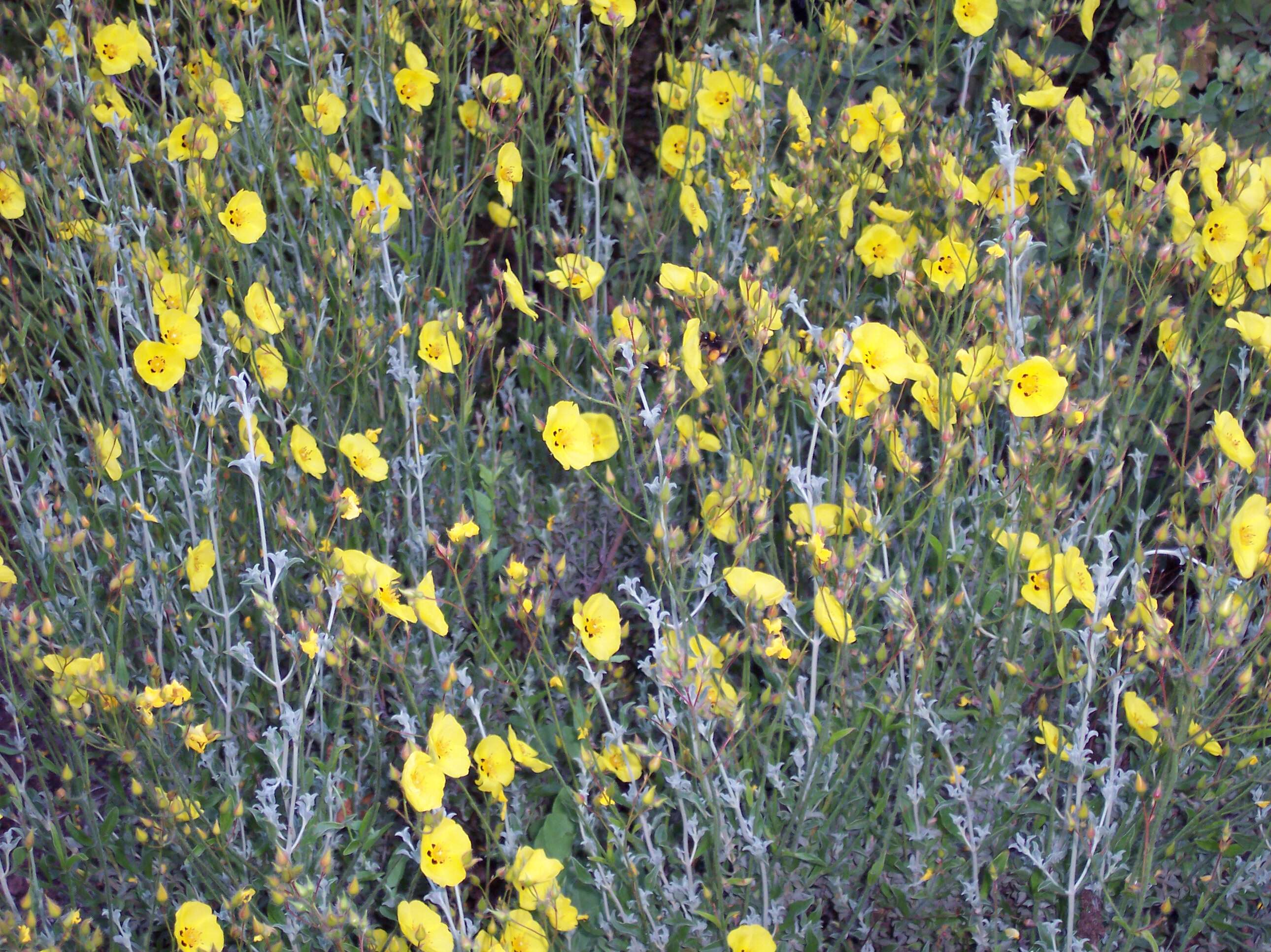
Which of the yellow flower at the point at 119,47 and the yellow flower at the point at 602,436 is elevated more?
the yellow flower at the point at 119,47

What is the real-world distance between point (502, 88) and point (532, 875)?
5.97 feet

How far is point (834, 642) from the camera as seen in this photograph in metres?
2.44

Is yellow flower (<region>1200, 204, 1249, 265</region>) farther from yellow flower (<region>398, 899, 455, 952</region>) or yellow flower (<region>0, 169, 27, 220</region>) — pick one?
yellow flower (<region>0, 169, 27, 220</region>)

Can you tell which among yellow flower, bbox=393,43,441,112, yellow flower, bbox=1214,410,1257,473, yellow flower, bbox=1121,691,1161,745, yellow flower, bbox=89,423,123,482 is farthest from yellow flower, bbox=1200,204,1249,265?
yellow flower, bbox=89,423,123,482

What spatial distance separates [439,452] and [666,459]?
0.81m

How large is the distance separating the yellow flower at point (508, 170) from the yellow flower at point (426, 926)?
5.78ft

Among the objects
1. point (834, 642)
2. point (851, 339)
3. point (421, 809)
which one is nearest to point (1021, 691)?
point (834, 642)

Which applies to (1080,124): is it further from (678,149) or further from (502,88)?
(502,88)

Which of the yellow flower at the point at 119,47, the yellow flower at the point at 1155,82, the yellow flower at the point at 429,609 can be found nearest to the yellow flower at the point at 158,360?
the yellow flower at the point at 429,609

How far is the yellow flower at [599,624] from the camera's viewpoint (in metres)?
2.06

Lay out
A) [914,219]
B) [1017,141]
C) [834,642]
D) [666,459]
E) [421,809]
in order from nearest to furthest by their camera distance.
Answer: [421,809] < [666,459] < [834,642] < [914,219] < [1017,141]

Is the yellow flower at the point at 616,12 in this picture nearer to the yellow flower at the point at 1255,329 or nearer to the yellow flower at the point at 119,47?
the yellow flower at the point at 119,47

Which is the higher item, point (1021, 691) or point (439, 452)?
point (439, 452)

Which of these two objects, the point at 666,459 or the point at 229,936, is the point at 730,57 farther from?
the point at 229,936
